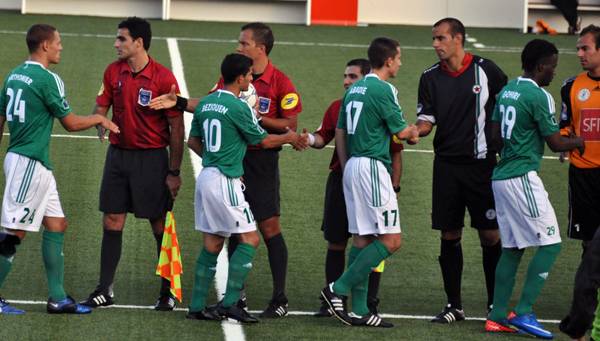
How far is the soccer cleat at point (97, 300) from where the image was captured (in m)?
9.72

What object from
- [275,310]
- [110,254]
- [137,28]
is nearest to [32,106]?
[137,28]

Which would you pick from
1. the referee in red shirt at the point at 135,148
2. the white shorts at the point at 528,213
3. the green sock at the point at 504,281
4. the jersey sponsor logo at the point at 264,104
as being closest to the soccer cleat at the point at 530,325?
the green sock at the point at 504,281

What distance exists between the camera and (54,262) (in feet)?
31.0

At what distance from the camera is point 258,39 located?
9875 millimetres

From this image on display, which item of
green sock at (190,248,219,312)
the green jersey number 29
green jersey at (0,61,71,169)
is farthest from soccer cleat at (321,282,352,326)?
the green jersey number 29

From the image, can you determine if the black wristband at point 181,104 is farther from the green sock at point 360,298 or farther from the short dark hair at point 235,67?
the green sock at point 360,298

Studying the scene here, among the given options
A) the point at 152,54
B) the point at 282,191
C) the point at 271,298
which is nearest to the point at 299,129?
the point at 282,191

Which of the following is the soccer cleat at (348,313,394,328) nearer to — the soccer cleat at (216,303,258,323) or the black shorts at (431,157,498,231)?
the soccer cleat at (216,303,258,323)

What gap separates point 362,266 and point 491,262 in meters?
1.12

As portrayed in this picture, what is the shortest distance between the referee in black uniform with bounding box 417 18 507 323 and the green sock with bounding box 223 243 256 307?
4.62 feet

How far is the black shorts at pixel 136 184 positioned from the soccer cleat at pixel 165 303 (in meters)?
0.59

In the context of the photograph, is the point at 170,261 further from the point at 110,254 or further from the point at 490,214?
the point at 490,214

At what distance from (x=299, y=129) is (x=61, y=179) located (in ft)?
11.5

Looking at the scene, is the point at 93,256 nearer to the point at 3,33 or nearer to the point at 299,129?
the point at 299,129
